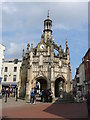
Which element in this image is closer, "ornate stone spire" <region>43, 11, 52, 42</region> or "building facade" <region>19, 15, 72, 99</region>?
"building facade" <region>19, 15, 72, 99</region>

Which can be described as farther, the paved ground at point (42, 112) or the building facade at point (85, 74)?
the building facade at point (85, 74)

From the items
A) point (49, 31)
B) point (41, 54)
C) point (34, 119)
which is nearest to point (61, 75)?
point (41, 54)

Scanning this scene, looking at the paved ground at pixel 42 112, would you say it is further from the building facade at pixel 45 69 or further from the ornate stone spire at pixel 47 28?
the ornate stone spire at pixel 47 28

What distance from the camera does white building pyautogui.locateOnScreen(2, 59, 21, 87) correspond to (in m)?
49.0

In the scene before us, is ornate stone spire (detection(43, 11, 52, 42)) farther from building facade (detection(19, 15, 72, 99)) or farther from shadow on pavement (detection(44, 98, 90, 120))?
shadow on pavement (detection(44, 98, 90, 120))

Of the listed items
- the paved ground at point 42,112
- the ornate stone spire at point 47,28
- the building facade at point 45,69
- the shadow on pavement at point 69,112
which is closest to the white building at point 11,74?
the building facade at point 45,69

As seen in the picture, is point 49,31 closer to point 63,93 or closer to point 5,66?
point 63,93

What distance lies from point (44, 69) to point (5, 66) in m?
30.7

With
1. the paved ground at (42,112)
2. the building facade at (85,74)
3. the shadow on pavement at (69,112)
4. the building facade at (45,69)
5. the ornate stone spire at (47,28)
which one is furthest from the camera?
the building facade at (85,74)

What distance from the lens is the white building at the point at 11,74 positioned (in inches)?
1931

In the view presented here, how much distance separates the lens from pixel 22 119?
28.6 feet

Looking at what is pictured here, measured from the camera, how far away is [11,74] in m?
50.2

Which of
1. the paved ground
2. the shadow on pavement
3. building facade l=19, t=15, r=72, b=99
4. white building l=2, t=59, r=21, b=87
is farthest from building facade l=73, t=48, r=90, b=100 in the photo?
the paved ground

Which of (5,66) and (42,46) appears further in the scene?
(5,66)
